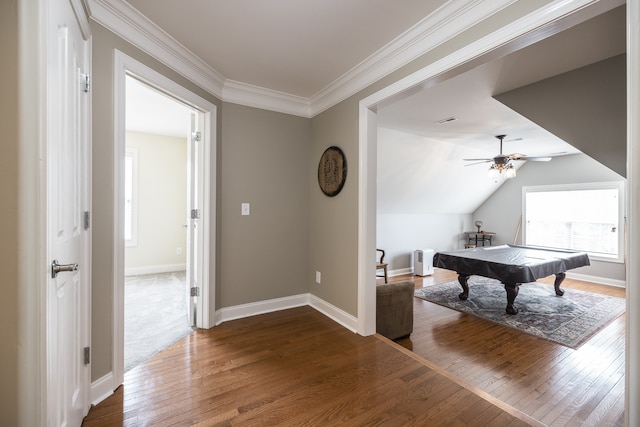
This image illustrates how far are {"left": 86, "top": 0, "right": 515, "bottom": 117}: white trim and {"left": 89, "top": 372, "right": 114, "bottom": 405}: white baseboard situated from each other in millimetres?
2160

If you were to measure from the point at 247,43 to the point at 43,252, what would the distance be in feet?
6.20

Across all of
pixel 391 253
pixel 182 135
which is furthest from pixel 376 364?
pixel 182 135

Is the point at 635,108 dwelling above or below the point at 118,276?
above

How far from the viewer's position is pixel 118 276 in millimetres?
1817

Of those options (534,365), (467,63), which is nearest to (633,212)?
(467,63)

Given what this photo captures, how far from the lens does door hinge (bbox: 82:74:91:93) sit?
4.88ft

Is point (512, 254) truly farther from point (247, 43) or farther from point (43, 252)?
point (43, 252)

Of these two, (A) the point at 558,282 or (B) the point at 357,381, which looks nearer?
(B) the point at 357,381

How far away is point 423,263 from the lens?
5.71 metres

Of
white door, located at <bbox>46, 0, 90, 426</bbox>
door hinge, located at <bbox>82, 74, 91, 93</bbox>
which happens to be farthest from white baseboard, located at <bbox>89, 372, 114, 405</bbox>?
door hinge, located at <bbox>82, 74, 91, 93</bbox>

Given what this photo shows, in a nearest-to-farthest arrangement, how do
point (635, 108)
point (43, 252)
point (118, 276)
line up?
point (43, 252) → point (635, 108) → point (118, 276)

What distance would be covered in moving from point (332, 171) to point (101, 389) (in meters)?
2.42

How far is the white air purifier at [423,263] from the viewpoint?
18.7ft

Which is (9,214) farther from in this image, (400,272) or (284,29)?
(400,272)
